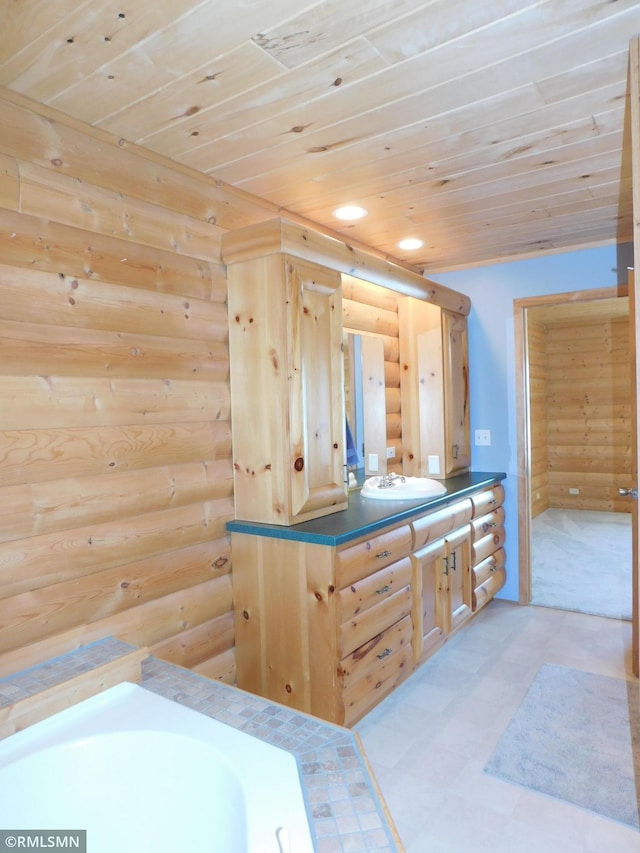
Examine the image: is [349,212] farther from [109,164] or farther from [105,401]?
[105,401]

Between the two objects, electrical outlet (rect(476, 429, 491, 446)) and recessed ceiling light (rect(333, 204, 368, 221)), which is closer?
recessed ceiling light (rect(333, 204, 368, 221))

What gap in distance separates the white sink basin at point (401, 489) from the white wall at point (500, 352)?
1020 mm

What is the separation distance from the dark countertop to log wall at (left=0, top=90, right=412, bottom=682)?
0.23 metres

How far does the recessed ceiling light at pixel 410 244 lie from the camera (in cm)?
329

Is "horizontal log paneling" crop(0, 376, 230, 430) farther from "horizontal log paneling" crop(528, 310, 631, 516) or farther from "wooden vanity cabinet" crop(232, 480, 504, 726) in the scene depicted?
"horizontal log paneling" crop(528, 310, 631, 516)

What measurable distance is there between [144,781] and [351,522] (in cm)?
114

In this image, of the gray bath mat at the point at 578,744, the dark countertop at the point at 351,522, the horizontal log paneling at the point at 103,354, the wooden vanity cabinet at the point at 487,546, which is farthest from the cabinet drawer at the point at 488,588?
the horizontal log paneling at the point at 103,354

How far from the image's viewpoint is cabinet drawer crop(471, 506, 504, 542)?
3320 millimetres

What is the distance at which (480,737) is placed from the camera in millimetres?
2287

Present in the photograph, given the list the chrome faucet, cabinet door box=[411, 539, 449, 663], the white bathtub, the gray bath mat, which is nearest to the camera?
the white bathtub

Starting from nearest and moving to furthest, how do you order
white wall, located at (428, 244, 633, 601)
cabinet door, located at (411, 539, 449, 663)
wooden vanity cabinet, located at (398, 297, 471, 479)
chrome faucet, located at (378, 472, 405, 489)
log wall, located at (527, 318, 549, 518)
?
cabinet door, located at (411, 539, 449, 663), chrome faucet, located at (378, 472, 405, 489), wooden vanity cabinet, located at (398, 297, 471, 479), white wall, located at (428, 244, 633, 601), log wall, located at (527, 318, 549, 518)

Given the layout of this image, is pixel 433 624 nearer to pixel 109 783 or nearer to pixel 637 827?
pixel 637 827

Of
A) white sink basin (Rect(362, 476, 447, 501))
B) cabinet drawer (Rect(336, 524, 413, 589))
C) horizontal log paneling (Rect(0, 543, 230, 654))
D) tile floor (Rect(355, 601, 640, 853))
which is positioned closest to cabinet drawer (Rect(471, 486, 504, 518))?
white sink basin (Rect(362, 476, 447, 501))

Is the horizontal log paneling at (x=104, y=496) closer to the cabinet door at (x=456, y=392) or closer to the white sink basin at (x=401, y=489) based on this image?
the white sink basin at (x=401, y=489)
